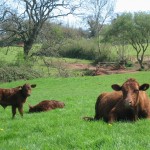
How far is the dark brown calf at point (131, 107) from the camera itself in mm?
9055

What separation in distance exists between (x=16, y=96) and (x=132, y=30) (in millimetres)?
50775

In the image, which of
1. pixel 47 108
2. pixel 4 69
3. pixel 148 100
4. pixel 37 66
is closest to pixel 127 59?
pixel 37 66

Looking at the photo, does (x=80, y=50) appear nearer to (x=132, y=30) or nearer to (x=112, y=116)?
(x=132, y=30)

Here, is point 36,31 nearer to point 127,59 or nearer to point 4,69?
point 4,69

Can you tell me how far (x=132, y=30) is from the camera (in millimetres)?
62906

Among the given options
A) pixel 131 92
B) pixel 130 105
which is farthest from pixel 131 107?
pixel 131 92

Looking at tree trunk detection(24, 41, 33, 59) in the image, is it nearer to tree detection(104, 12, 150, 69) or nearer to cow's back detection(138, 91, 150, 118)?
tree detection(104, 12, 150, 69)

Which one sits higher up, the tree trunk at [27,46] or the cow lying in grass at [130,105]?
the tree trunk at [27,46]

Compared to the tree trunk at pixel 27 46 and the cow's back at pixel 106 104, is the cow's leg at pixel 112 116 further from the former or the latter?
the tree trunk at pixel 27 46

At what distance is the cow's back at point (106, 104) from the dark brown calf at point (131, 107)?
47 cm

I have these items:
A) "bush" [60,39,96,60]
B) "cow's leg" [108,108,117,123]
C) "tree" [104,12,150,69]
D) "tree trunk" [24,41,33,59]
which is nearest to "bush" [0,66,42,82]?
"tree trunk" [24,41,33,59]

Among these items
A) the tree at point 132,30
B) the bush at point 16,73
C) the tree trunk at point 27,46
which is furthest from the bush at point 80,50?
the bush at point 16,73

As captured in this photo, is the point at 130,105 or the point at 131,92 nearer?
the point at 130,105

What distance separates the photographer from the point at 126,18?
6531 centimetres
